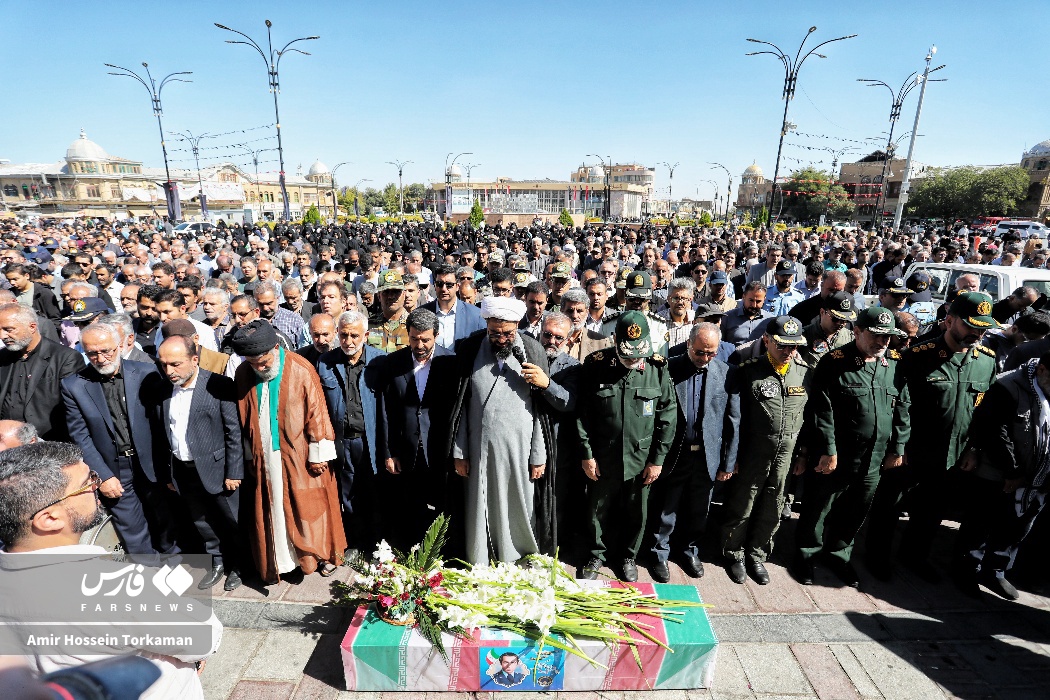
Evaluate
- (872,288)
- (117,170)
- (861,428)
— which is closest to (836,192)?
(872,288)

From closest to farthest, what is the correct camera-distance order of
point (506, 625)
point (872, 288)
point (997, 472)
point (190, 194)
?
point (506, 625) < point (997, 472) < point (872, 288) < point (190, 194)

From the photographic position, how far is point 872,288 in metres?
11.0

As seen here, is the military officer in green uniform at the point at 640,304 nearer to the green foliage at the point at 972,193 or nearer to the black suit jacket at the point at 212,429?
the black suit jacket at the point at 212,429

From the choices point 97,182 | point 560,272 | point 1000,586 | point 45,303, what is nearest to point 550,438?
point 560,272

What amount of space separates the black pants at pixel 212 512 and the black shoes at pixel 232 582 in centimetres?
5

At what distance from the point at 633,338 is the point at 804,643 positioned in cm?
223

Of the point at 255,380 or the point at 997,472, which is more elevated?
the point at 255,380

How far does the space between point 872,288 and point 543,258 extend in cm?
723

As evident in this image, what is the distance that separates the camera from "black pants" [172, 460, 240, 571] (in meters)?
3.56

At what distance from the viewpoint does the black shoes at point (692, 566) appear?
12.8 feet

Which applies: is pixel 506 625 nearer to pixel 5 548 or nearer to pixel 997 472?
pixel 5 548

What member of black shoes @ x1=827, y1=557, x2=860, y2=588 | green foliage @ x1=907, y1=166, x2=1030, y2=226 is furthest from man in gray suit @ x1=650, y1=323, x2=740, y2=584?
green foliage @ x1=907, y1=166, x2=1030, y2=226

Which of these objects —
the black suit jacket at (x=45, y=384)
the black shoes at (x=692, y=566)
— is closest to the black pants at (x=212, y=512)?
Result: the black suit jacket at (x=45, y=384)

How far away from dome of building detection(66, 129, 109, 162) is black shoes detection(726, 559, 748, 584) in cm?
11071
